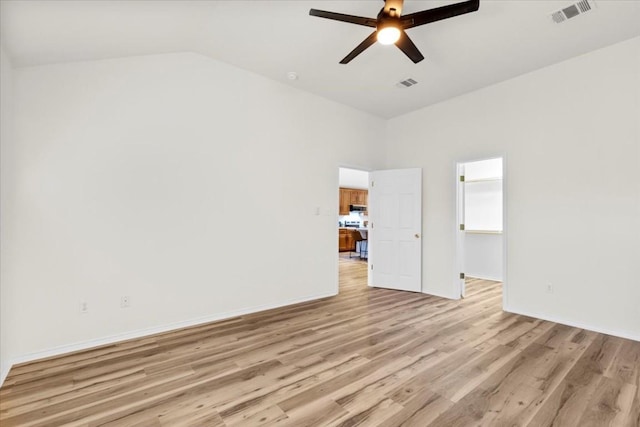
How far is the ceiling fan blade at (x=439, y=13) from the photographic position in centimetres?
217

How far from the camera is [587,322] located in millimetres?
3424

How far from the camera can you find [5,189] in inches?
96.9

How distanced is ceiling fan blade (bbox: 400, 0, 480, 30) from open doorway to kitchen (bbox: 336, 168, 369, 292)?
4.25m

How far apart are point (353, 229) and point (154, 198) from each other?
6.80 m

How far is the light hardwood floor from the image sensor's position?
1899 mm

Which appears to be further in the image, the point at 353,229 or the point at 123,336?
the point at 353,229

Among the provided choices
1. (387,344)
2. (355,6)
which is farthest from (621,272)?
(355,6)

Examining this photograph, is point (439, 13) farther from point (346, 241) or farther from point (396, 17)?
point (346, 241)

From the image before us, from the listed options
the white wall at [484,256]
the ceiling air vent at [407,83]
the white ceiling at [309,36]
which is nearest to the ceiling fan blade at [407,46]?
the white ceiling at [309,36]

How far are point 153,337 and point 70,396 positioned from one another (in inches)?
40.1

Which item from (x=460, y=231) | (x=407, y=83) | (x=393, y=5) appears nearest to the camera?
(x=393, y=5)

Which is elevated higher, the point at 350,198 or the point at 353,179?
the point at 353,179

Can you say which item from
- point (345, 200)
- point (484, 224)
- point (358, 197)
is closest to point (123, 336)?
point (484, 224)

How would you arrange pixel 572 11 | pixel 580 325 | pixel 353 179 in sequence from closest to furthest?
pixel 572 11, pixel 580 325, pixel 353 179
